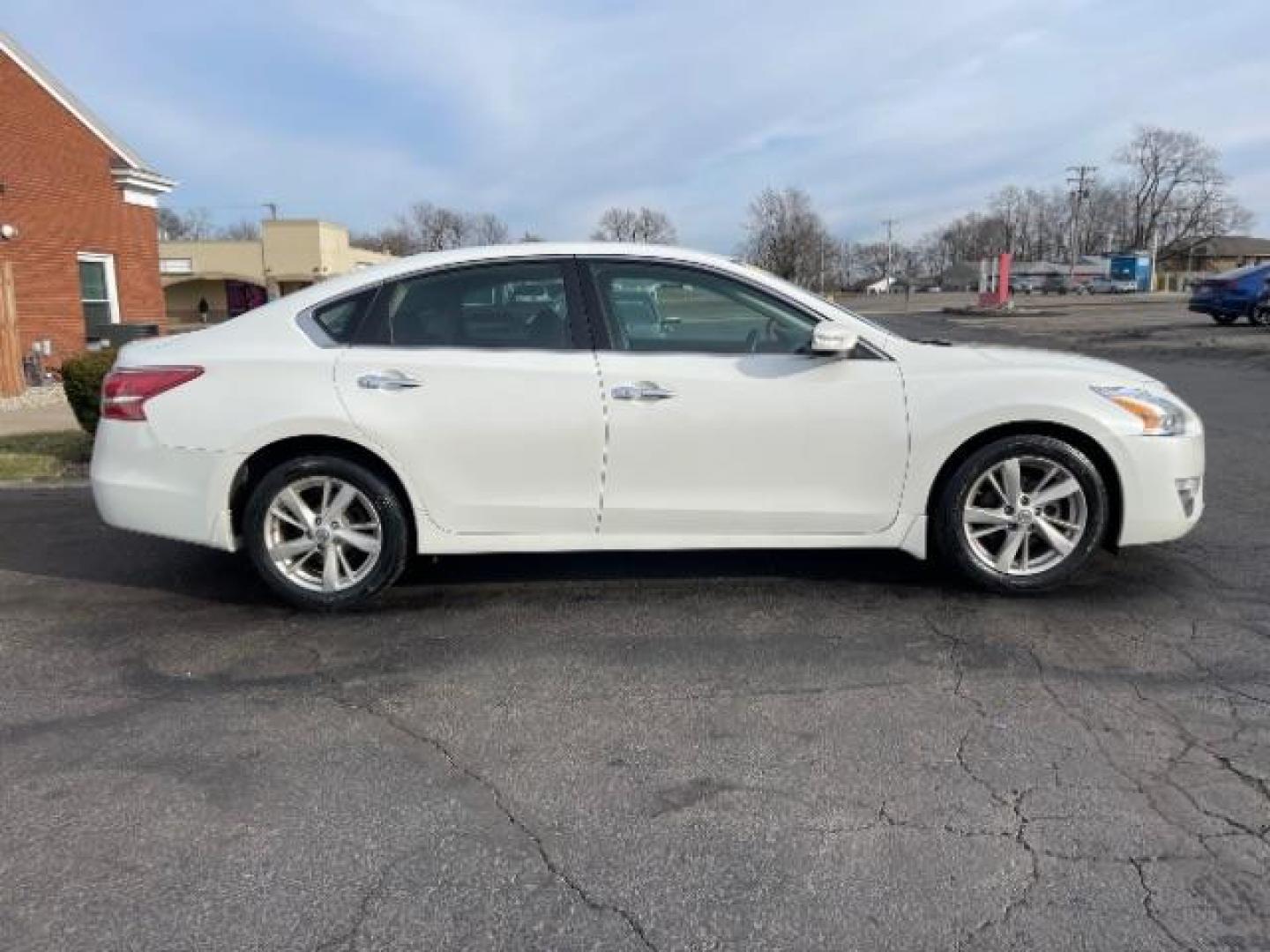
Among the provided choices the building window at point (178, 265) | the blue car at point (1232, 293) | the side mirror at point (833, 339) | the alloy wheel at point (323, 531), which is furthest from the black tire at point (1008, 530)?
the building window at point (178, 265)

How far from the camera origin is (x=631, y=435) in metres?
4.23

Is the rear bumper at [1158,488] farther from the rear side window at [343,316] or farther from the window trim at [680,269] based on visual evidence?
the rear side window at [343,316]

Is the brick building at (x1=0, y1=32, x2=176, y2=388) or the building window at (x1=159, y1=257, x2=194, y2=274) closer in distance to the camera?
the brick building at (x1=0, y1=32, x2=176, y2=388)

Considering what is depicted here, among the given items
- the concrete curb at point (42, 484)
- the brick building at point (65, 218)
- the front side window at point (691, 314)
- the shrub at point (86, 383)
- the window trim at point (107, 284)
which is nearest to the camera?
the front side window at point (691, 314)

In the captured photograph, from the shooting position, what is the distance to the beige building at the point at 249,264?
52.0 metres

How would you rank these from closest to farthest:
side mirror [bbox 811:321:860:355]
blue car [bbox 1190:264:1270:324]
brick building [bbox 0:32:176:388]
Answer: side mirror [bbox 811:321:860:355] → brick building [bbox 0:32:176:388] → blue car [bbox 1190:264:1270:324]

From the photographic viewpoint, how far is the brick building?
15.2 m

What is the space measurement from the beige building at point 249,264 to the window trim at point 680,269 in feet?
161

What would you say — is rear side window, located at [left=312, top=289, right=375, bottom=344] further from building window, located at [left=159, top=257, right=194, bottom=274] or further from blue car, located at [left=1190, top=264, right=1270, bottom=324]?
building window, located at [left=159, top=257, right=194, bottom=274]

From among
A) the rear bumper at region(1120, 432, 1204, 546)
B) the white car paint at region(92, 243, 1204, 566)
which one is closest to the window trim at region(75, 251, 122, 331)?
the white car paint at region(92, 243, 1204, 566)

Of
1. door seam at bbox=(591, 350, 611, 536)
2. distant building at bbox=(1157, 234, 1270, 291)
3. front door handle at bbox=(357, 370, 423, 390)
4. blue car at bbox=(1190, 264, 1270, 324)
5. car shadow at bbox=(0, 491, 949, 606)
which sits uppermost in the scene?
distant building at bbox=(1157, 234, 1270, 291)

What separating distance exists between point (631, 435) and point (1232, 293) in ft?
79.3

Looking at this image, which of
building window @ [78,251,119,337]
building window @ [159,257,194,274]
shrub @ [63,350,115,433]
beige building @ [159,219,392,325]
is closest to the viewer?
shrub @ [63,350,115,433]

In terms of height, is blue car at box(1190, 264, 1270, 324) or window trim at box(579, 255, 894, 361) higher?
blue car at box(1190, 264, 1270, 324)
